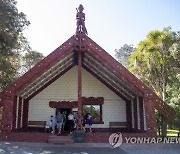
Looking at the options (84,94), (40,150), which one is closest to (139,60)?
(84,94)

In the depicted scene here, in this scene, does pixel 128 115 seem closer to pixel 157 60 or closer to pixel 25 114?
pixel 157 60

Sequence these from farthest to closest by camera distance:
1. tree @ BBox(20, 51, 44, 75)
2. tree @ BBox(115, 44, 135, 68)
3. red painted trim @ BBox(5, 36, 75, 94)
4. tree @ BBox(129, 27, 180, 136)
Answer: tree @ BBox(115, 44, 135, 68) → tree @ BBox(20, 51, 44, 75) → tree @ BBox(129, 27, 180, 136) → red painted trim @ BBox(5, 36, 75, 94)

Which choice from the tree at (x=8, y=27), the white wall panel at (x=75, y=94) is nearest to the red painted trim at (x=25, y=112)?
the white wall panel at (x=75, y=94)

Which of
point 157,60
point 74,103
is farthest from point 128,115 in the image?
point 157,60

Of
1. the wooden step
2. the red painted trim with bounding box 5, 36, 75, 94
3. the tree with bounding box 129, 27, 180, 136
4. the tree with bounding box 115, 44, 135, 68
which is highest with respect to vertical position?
the tree with bounding box 115, 44, 135, 68

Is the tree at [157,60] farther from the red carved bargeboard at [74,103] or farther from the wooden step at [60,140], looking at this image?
the wooden step at [60,140]

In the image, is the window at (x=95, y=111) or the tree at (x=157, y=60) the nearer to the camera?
the window at (x=95, y=111)

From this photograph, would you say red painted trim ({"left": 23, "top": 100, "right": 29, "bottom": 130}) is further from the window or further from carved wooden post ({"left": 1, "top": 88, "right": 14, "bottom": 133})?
carved wooden post ({"left": 1, "top": 88, "right": 14, "bottom": 133})

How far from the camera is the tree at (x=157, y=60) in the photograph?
64.7 feet

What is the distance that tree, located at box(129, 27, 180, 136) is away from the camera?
1973 cm

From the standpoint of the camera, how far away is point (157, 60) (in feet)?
66.3

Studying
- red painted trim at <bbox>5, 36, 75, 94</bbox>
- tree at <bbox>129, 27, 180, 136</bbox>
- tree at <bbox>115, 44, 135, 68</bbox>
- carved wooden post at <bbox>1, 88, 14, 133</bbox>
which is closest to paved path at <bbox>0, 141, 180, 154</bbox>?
carved wooden post at <bbox>1, 88, 14, 133</bbox>

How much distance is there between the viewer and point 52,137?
41.7 ft

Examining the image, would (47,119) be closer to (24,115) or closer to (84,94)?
(24,115)
